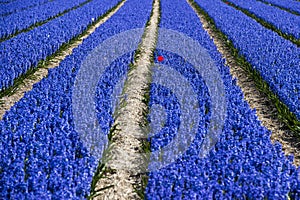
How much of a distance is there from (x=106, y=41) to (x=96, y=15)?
7245 mm

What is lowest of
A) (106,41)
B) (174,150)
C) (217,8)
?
(174,150)

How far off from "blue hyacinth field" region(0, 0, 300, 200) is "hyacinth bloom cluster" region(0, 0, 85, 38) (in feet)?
6.97

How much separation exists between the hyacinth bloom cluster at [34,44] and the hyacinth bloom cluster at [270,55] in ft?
20.4

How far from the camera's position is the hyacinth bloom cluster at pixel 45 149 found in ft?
15.9

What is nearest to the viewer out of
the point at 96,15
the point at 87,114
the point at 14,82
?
the point at 87,114

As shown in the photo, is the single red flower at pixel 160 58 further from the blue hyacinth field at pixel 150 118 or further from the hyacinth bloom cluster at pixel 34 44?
the hyacinth bloom cluster at pixel 34 44

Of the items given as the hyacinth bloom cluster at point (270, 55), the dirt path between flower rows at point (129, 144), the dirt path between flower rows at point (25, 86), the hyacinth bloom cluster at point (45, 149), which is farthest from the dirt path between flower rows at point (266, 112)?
the dirt path between flower rows at point (25, 86)

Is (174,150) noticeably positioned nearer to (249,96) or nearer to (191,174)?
(191,174)

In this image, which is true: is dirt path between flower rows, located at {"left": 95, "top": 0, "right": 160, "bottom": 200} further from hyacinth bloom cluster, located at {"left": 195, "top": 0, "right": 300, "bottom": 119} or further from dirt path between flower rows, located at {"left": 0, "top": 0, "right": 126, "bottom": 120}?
hyacinth bloom cluster, located at {"left": 195, "top": 0, "right": 300, "bottom": 119}

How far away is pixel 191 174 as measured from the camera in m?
5.30

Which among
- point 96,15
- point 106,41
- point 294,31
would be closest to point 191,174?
point 106,41

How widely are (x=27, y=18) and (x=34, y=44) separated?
6858 millimetres

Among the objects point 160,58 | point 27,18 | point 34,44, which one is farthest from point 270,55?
point 27,18

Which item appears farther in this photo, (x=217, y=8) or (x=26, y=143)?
(x=217, y=8)
